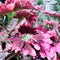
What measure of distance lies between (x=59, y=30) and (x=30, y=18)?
0.48ft

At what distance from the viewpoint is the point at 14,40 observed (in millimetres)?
739

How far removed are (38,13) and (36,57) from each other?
203mm

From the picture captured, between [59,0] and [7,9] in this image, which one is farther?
[59,0]

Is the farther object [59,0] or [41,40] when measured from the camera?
[59,0]

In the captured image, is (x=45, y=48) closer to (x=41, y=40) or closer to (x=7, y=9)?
(x=41, y=40)

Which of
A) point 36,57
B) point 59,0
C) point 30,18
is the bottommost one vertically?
point 59,0

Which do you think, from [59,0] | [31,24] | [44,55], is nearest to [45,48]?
[44,55]

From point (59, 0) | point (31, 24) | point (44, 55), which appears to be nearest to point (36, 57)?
point (44, 55)

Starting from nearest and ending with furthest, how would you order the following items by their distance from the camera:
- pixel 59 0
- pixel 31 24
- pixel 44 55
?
pixel 44 55, pixel 31 24, pixel 59 0

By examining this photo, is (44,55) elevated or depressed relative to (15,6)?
depressed

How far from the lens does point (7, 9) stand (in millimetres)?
731

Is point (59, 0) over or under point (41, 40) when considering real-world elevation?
under

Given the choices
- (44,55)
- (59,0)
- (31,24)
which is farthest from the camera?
(59,0)

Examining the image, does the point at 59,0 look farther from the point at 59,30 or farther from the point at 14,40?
the point at 14,40
